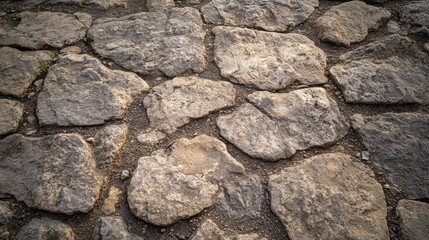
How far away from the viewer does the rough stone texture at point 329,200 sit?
1.28 meters

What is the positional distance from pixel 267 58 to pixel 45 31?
59.8 inches

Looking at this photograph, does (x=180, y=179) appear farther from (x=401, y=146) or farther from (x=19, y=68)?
(x=19, y=68)

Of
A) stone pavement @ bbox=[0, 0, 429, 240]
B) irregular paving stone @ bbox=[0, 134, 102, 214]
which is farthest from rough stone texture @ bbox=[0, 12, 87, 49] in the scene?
irregular paving stone @ bbox=[0, 134, 102, 214]

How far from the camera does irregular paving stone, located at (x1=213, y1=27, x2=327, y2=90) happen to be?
1812mm

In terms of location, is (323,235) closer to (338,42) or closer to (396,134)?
(396,134)

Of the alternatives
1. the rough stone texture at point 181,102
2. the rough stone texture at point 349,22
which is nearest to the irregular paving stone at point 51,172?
the rough stone texture at point 181,102

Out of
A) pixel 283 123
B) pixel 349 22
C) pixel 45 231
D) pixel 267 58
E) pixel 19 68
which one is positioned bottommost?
pixel 45 231

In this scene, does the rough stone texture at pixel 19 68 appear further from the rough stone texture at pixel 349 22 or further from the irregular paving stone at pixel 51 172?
the rough stone texture at pixel 349 22

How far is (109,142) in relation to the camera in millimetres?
1517

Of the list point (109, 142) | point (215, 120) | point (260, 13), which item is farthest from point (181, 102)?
point (260, 13)

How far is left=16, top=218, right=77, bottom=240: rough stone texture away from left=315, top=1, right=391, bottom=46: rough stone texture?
6.08ft

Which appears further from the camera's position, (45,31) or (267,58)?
(45,31)

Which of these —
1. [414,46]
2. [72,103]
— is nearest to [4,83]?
[72,103]

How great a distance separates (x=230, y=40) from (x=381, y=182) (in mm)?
1220
